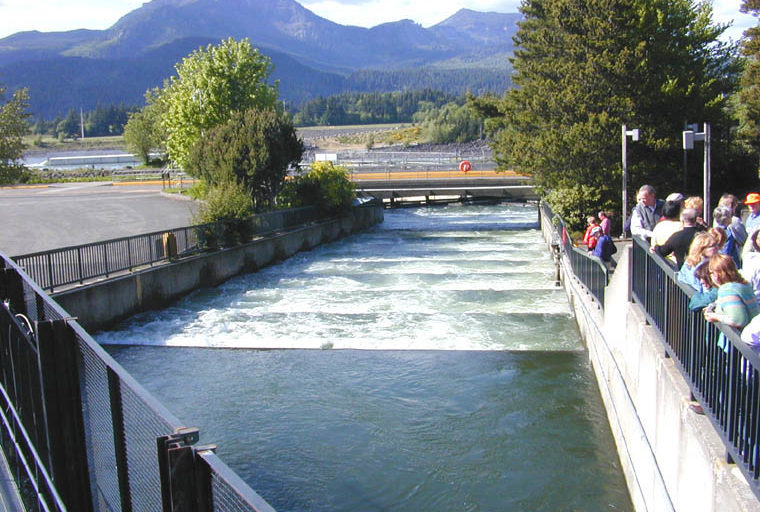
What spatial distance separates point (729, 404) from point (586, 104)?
82.0 feet

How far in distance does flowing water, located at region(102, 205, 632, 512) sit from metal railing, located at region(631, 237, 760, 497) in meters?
2.57

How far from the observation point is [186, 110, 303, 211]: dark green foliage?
31453 millimetres

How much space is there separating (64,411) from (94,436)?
0.87 feet

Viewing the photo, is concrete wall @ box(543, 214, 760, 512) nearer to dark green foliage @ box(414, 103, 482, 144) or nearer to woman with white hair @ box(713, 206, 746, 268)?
woman with white hair @ box(713, 206, 746, 268)

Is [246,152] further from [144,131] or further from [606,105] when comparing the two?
[144,131]

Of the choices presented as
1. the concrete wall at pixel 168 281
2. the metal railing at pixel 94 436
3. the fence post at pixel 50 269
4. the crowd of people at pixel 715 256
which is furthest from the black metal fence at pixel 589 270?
the fence post at pixel 50 269

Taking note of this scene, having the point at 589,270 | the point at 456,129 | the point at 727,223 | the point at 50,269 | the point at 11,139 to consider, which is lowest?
the point at 589,270

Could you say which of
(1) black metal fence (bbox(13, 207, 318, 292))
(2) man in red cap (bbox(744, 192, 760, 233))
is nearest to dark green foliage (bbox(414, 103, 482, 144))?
(1) black metal fence (bbox(13, 207, 318, 292))

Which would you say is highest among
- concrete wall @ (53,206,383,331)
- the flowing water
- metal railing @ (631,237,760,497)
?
metal railing @ (631,237,760,497)

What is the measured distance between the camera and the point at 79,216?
34406 mm

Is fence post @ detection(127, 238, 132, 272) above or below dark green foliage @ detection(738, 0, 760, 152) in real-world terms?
below

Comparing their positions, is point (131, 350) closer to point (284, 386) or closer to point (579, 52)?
point (284, 386)

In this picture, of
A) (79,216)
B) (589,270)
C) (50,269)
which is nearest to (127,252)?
(50,269)

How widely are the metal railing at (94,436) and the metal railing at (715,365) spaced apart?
11.9 ft
